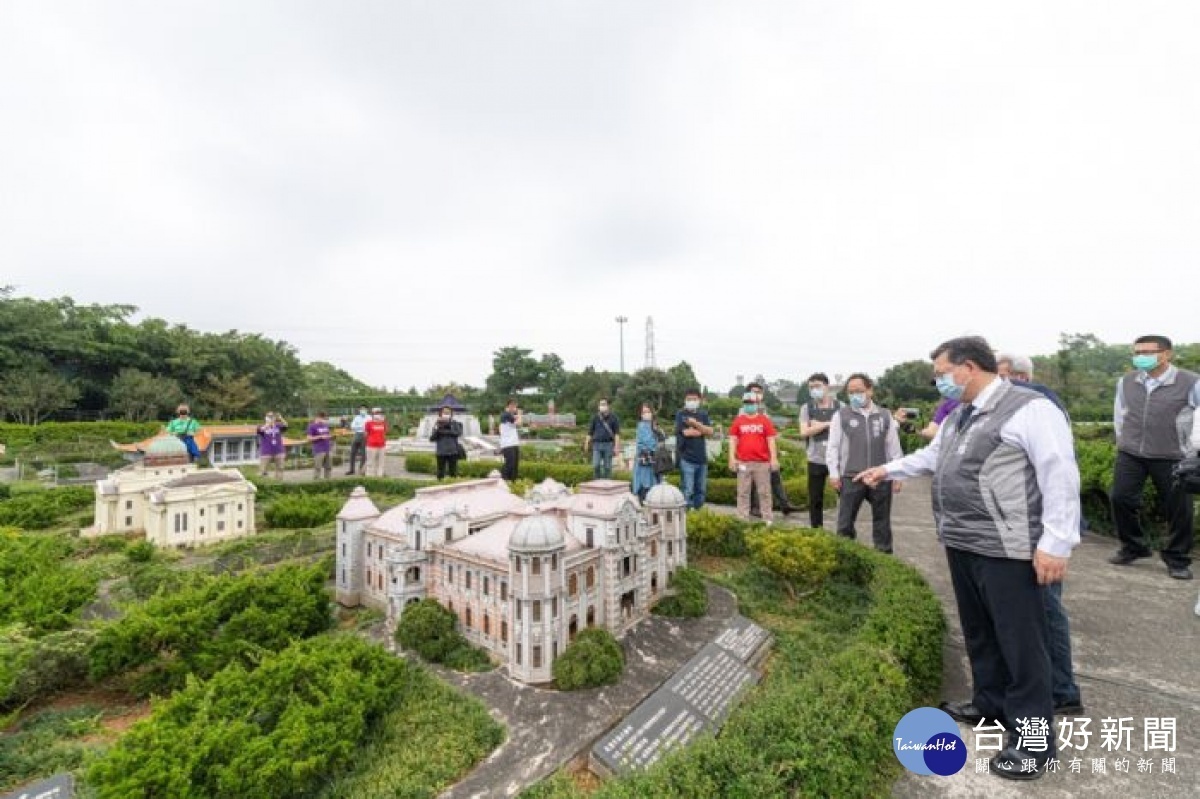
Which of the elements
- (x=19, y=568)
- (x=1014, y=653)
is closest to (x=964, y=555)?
(x=1014, y=653)

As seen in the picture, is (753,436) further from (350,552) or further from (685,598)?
(350,552)

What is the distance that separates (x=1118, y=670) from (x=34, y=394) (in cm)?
4808

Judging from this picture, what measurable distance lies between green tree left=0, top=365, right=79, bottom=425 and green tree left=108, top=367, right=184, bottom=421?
2.28 meters

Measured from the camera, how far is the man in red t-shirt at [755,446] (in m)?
9.52

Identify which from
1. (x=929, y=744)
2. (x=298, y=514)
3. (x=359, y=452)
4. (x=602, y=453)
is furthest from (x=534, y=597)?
(x=359, y=452)

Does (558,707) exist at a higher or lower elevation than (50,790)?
lower

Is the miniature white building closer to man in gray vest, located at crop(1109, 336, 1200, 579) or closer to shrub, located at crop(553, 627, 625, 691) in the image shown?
shrub, located at crop(553, 627, 625, 691)

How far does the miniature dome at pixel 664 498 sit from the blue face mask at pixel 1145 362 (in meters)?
6.62

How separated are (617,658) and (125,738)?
13.7 ft

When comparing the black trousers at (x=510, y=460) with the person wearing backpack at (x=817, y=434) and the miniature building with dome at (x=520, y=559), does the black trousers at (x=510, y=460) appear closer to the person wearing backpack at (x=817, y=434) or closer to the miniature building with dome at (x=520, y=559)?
the miniature building with dome at (x=520, y=559)

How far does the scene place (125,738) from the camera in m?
3.67

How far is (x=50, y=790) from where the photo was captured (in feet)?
12.4

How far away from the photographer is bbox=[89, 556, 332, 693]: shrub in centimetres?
546

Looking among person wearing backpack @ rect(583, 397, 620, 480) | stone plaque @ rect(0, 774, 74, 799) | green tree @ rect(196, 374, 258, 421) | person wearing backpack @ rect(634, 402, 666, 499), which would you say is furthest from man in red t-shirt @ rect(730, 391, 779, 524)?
green tree @ rect(196, 374, 258, 421)
